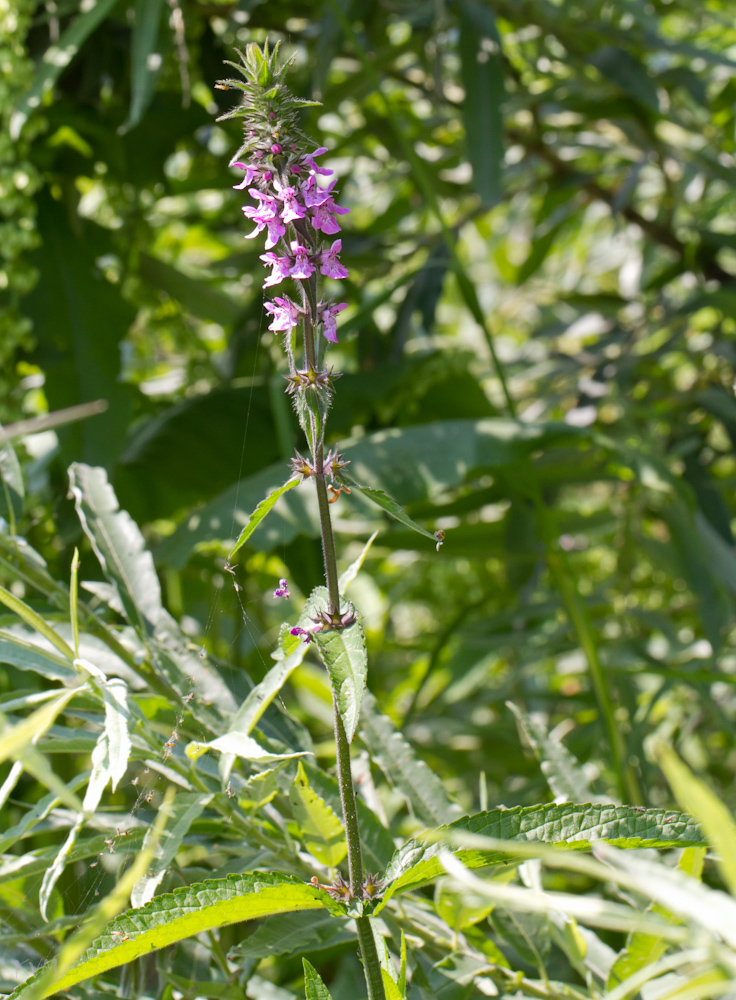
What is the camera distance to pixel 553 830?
0.36m

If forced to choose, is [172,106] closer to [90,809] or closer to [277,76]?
[277,76]

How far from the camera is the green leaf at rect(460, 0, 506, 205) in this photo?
3.13 ft

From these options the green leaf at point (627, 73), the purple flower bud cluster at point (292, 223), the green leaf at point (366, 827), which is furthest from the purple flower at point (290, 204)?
the green leaf at point (627, 73)

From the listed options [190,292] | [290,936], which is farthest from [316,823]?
[190,292]

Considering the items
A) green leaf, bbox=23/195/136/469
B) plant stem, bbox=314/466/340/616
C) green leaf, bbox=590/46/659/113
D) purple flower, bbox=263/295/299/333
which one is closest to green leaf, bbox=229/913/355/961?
plant stem, bbox=314/466/340/616

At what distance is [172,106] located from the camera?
97 cm

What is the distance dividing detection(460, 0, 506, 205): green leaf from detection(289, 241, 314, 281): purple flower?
66 cm

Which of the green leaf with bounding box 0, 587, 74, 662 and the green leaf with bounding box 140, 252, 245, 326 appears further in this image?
the green leaf with bounding box 140, 252, 245, 326

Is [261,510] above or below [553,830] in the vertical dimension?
above

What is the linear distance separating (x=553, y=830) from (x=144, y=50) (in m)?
0.75

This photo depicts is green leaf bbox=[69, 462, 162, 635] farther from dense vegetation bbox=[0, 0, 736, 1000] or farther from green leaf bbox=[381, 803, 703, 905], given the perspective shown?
green leaf bbox=[381, 803, 703, 905]

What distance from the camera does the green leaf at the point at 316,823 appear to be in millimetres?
425

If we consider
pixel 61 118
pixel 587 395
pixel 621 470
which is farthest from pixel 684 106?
pixel 61 118

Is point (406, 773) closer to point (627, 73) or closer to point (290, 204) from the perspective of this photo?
point (290, 204)
